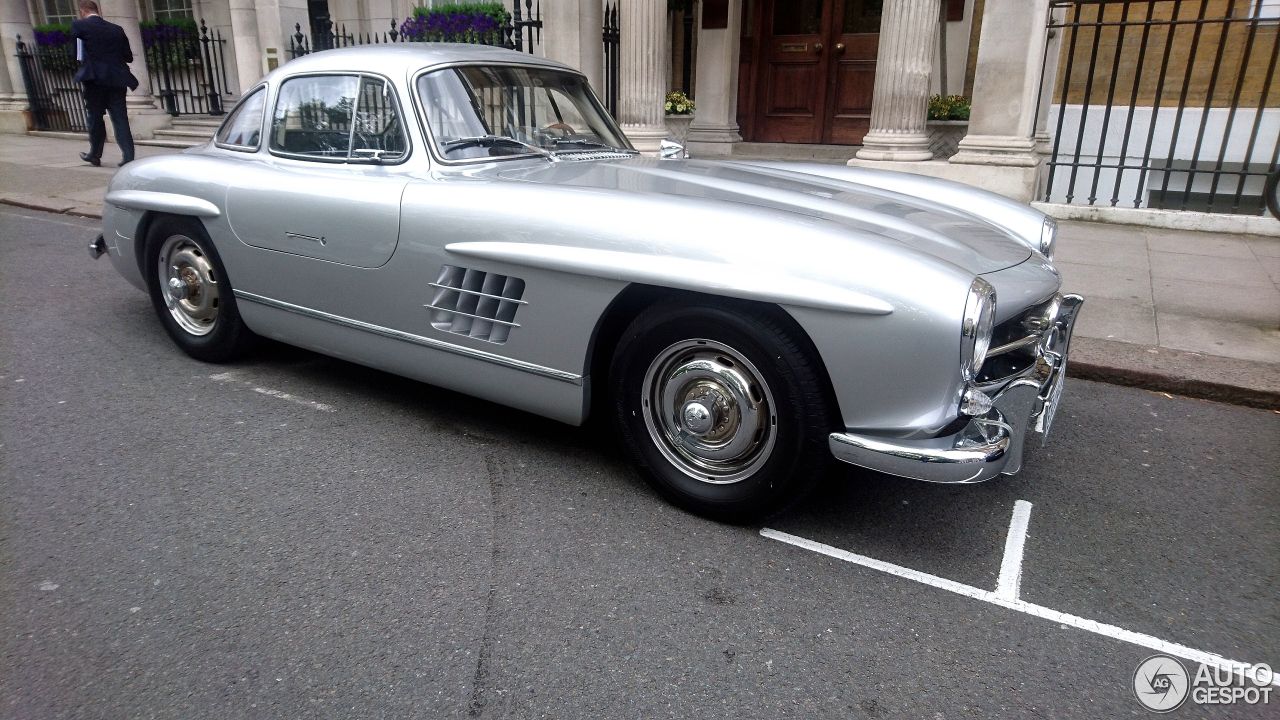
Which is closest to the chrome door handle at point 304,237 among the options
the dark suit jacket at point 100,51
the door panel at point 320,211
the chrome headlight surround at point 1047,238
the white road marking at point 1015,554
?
the door panel at point 320,211

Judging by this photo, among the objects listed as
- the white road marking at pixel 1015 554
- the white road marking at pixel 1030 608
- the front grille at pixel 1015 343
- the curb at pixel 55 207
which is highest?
the front grille at pixel 1015 343

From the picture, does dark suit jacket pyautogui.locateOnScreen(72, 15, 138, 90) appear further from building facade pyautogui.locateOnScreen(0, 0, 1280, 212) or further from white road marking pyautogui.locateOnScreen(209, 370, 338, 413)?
white road marking pyautogui.locateOnScreen(209, 370, 338, 413)

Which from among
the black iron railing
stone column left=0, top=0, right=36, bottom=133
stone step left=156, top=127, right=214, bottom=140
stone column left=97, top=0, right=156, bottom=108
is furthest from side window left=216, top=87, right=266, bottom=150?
stone column left=0, top=0, right=36, bottom=133

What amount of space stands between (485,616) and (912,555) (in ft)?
4.69

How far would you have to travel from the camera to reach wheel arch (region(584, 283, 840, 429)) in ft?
8.79

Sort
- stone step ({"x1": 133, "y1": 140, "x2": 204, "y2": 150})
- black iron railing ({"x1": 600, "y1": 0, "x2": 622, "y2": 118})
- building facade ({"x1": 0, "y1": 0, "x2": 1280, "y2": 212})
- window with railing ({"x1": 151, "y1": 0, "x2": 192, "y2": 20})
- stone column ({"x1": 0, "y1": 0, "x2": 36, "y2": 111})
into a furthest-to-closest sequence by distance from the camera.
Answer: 1. window with railing ({"x1": 151, "y1": 0, "x2": 192, "y2": 20})
2. stone column ({"x1": 0, "y1": 0, "x2": 36, "y2": 111})
3. stone step ({"x1": 133, "y1": 140, "x2": 204, "y2": 150})
4. black iron railing ({"x1": 600, "y1": 0, "x2": 622, "y2": 118})
5. building facade ({"x1": 0, "y1": 0, "x2": 1280, "y2": 212})

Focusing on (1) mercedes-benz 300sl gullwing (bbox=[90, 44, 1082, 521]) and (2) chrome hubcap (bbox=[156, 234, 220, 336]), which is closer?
(1) mercedes-benz 300sl gullwing (bbox=[90, 44, 1082, 521])

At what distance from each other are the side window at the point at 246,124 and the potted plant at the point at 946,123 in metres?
7.77

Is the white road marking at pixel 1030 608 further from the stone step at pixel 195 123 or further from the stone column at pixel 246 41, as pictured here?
the stone step at pixel 195 123

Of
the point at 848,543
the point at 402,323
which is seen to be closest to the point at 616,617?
the point at 848,543

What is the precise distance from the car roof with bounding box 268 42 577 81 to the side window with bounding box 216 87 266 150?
14 cm

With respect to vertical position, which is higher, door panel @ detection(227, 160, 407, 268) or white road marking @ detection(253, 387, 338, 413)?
door panel @ detection(227, 160, 407, 268)

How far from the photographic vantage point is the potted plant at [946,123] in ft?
32.0

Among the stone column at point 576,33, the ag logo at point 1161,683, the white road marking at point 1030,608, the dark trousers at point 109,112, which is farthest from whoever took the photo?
the dark trousers at point 109,112
